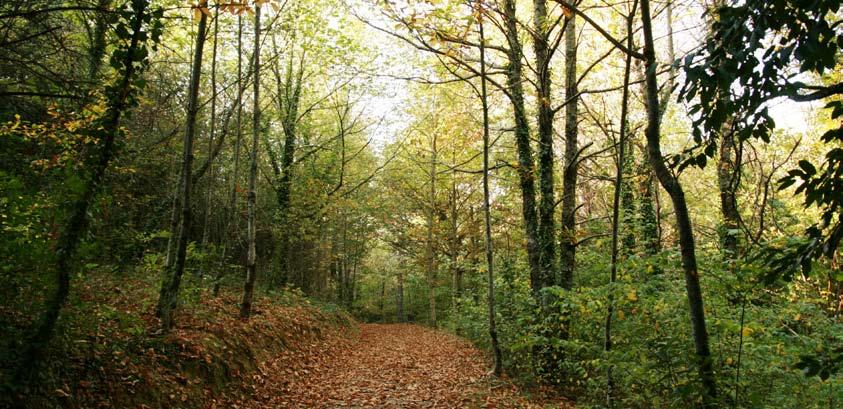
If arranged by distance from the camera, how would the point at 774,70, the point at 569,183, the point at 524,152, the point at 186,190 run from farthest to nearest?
the point at 524,152 < the point at 569,183 < the point at 186,190 < the point at 774,70

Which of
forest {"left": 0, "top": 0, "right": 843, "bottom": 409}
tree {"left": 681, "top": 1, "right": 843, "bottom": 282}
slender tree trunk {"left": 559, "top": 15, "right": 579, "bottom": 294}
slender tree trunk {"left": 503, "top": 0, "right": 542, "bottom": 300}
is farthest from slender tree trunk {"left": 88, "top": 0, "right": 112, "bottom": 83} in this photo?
slender tree trunk {"left": 559, "top": 15, "right": 579, "bottom": 294}

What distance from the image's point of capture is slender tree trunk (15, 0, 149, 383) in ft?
11.9

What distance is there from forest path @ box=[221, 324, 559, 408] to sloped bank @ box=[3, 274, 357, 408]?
479 millimetres

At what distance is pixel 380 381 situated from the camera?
29.1 ft

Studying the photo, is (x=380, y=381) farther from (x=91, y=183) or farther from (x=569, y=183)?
(x=91, y=183)

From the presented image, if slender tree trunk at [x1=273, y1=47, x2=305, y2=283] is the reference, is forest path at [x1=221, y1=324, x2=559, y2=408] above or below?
below

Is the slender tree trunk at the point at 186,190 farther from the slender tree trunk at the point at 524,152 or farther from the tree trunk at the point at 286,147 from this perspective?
the tree trunk at the point at 286,147

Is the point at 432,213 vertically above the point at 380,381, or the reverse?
the point at 432,213

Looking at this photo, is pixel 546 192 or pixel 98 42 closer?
pixel 98 42

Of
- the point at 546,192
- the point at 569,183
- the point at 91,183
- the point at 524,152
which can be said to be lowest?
the point at 91,183

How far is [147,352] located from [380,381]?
14.2 ft

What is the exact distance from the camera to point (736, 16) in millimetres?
2422

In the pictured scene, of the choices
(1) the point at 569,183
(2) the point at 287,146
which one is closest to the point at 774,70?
(1) the point at 569,183

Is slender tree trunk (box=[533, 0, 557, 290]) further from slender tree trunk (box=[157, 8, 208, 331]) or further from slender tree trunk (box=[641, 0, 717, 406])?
slender tree trunk (box=[157, 8, 208, 331])
